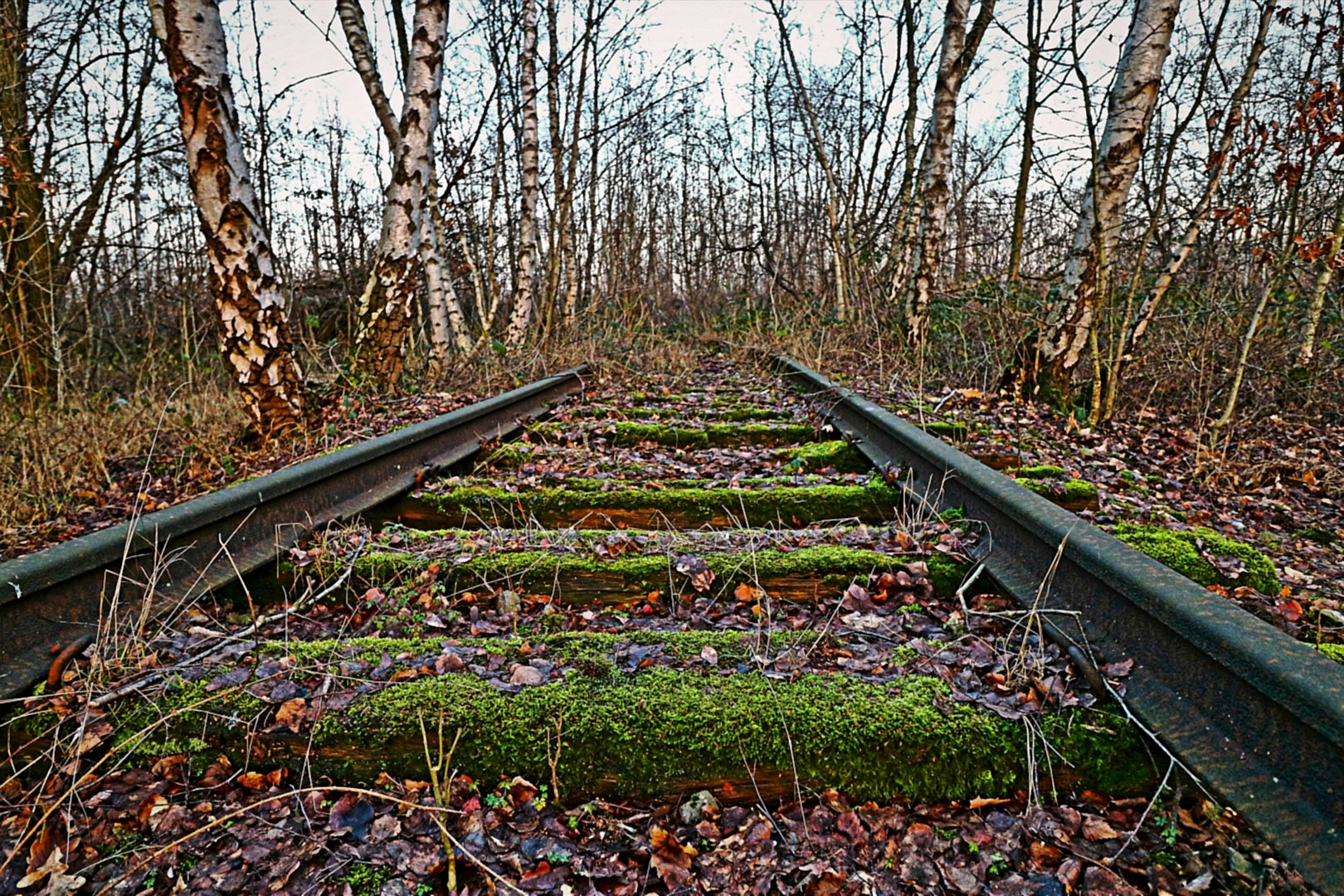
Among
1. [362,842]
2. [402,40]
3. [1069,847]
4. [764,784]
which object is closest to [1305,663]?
[1069,847]

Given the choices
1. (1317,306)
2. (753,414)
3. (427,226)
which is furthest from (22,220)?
(1317,306)

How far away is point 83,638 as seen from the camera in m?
1.86

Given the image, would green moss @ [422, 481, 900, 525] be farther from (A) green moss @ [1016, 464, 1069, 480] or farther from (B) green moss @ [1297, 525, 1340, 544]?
(B) green moss @ [1297, 525, 1340, 544]

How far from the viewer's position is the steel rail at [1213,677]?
115 cm

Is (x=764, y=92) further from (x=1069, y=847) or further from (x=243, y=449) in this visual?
(x=1069, y=847)

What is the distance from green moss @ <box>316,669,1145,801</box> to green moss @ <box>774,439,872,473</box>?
2.55 metres

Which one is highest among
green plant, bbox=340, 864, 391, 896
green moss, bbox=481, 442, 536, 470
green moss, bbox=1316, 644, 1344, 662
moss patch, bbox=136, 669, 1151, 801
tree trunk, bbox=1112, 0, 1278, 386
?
tree trunk, bbox=1112, 0, 1278, 386

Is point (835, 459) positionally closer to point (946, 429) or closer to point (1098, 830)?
point (946, 429)

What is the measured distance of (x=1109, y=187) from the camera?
5.38m

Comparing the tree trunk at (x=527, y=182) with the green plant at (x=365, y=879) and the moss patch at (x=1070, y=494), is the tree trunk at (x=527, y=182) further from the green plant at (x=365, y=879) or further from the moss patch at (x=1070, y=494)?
the green plant at (x=365, y=879)

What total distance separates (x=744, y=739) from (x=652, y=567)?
3.19 feet

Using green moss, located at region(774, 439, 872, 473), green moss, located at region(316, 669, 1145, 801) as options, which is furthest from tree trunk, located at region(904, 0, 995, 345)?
green moss, located at region(316, 669, 1145, 801)

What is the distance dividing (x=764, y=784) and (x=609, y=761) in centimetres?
32

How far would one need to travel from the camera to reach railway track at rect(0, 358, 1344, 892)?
4.78ft
